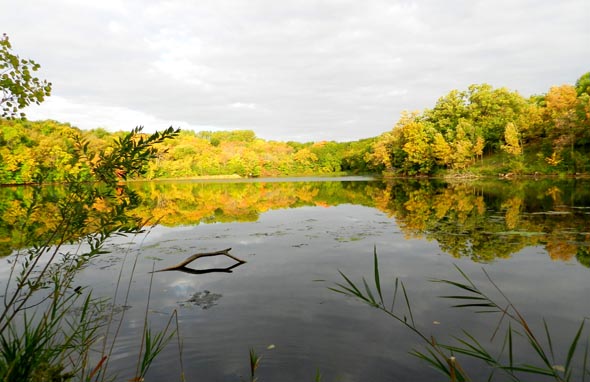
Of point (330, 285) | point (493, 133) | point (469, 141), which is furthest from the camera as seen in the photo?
point (493, 133)

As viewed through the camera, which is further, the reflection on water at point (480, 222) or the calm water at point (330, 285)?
the reflection on water at point (480, 222)

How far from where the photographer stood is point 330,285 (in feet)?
24.4

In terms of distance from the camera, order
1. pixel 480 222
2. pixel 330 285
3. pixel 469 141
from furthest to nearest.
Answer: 1. pixel 469 141
2. pixel 480 222
3. pixel 330 285

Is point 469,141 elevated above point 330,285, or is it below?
above

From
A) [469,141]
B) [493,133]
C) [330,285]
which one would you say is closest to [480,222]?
[330,285]

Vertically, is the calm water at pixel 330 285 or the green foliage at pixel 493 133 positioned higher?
the green foliage at pixel 493 133

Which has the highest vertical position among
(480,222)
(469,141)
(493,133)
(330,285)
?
(493,133)

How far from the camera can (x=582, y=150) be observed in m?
43.1

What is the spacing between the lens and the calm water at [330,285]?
4.57m

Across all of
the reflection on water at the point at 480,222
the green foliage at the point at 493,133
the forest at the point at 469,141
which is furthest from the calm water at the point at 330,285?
Answer: the green foliage at the point at 493,133

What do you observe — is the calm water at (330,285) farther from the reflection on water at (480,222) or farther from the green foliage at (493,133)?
the green foliage at (493,133)

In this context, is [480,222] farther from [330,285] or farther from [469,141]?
[469,141]

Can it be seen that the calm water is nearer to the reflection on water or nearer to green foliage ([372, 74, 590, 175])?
the reflection on water

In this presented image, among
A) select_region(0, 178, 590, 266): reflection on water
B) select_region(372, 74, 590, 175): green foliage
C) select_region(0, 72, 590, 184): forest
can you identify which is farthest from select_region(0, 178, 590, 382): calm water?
select_region(372, 74, 590, 175): green foliage
